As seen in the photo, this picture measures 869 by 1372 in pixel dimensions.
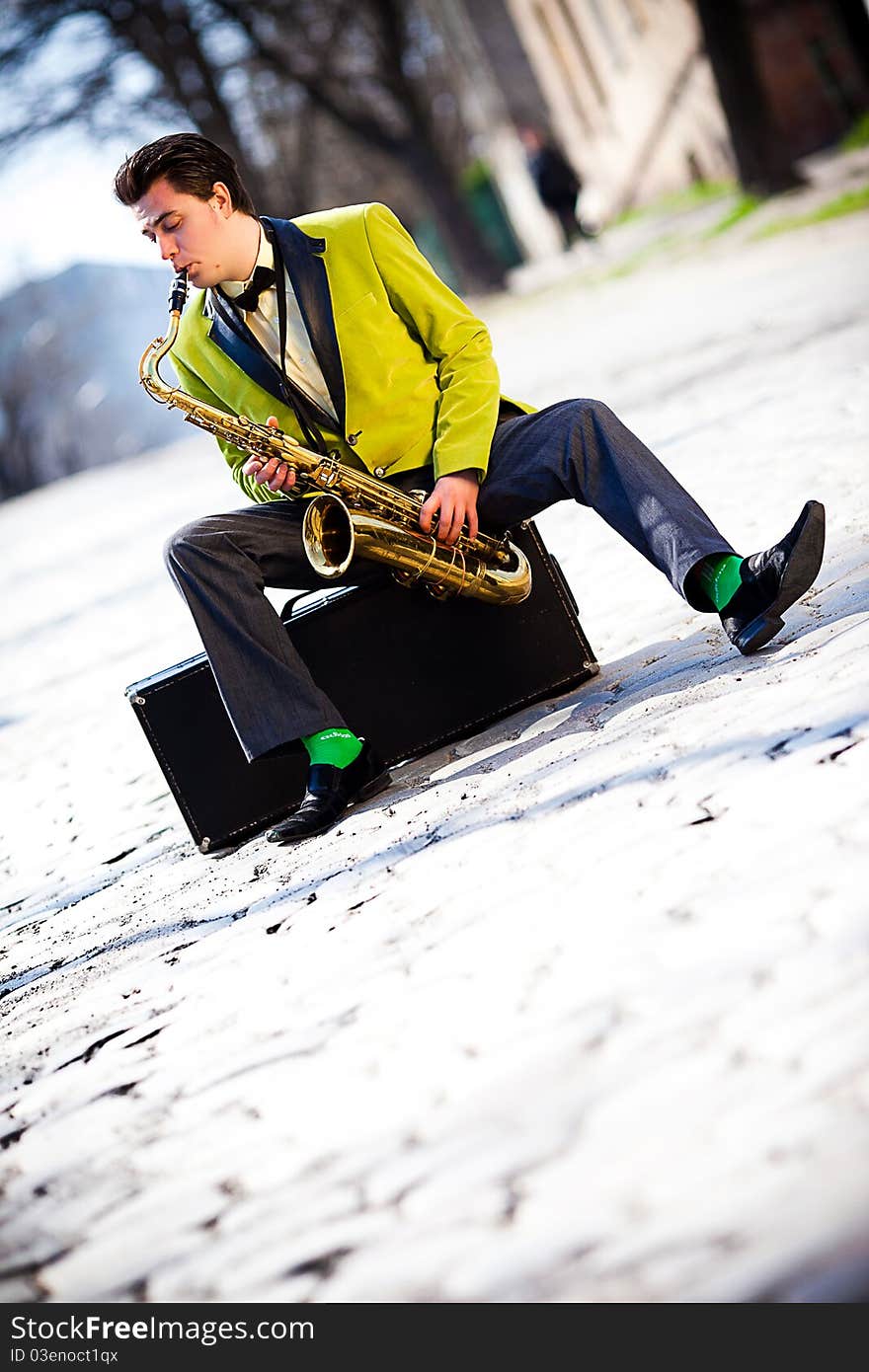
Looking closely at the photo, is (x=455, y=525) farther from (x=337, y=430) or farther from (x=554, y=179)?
(x=554, y=179)

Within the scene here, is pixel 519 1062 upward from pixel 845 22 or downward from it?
downward

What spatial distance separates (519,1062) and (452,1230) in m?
0.38

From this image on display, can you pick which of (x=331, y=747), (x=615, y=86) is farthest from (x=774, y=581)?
(x=615, y=86)

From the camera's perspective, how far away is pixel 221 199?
3.98m

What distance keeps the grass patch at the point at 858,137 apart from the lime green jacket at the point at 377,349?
16406mm

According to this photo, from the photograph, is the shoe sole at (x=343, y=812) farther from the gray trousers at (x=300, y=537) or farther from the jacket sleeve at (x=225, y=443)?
the jacket sleeve at (x=225, y=443)

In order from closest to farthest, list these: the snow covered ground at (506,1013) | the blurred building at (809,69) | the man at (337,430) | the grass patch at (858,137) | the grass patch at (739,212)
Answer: the snow covered ground at (506,1013) → the man at (337,430) → the grass patch at (739,212) → the grass patch at (858,137) → the blurred building at (809,69)

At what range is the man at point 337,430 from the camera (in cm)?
387

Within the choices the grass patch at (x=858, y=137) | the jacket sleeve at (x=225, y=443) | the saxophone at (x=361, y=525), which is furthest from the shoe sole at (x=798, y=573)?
the grass patch at (x=858, y=137)

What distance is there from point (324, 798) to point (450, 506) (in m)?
0.86

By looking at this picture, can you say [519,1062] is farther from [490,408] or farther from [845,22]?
[845,22]

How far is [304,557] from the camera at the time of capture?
4137mm
